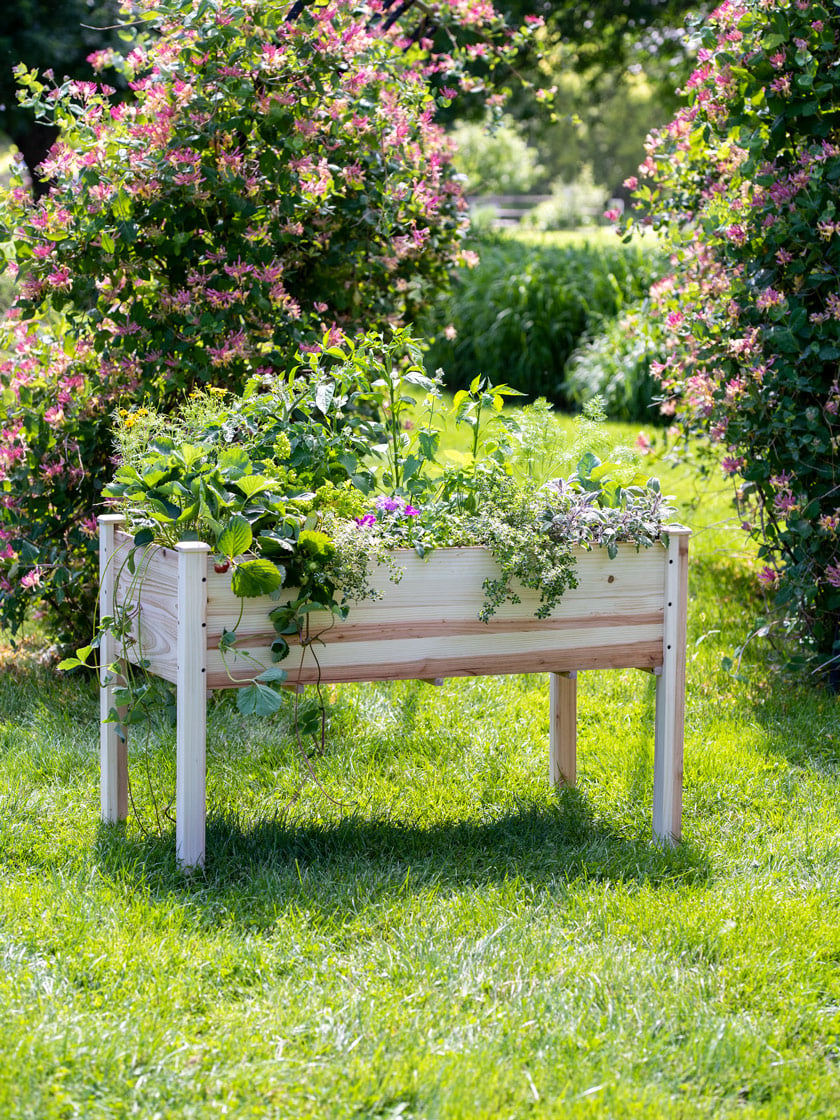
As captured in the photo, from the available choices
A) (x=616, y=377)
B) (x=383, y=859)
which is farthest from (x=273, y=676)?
(x=616, y=377)

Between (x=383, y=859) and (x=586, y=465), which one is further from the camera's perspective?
(x=586, y=465)

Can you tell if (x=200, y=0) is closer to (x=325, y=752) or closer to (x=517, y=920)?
(x=325, y=752)

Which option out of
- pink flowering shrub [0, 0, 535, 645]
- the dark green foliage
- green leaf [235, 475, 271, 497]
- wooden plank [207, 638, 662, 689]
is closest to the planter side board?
wooden plank [207, 638, 662, 689]

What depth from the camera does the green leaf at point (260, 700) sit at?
2443 mm

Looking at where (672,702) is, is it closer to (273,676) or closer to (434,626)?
(434,626)

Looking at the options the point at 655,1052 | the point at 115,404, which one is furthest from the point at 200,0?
the point at 655,1052

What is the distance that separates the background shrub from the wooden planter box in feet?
17.5

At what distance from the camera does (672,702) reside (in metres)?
2.87

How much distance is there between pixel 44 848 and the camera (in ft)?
9.07

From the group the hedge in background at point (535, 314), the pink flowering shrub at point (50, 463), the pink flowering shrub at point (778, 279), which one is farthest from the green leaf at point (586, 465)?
the hedge in background at point (535, 314)

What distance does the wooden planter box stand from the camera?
2.51 meters

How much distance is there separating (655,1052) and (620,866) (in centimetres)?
73

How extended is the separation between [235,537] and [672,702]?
114cm

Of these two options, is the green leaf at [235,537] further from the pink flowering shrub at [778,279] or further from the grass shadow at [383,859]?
A: the pink flowering shrub at [778,279]
